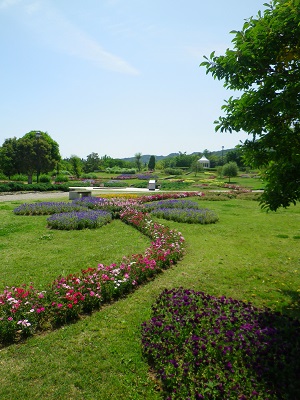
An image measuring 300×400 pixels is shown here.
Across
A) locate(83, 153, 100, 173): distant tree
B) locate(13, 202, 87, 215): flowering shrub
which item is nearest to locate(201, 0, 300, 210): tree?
locate(13, 202, 87, 215): flowering shrub

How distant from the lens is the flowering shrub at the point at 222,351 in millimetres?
2992

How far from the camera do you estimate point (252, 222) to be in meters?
13.1

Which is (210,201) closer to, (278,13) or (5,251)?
(5,251)

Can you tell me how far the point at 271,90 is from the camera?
4027 millimetres

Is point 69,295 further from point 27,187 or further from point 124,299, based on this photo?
point 27,187

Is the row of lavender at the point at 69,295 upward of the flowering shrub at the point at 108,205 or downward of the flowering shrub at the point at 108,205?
downward

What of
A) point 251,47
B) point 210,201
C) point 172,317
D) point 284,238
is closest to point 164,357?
point 172,317

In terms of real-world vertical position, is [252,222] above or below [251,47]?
below

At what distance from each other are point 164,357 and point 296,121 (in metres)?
4.21

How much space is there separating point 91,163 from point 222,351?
8559cm

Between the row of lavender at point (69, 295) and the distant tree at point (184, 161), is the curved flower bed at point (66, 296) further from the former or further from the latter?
the distant tree at point (184, 161)

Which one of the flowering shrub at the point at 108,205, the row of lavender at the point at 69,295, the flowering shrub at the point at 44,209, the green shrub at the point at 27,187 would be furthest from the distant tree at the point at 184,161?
the row of lavender at the point at 69,295

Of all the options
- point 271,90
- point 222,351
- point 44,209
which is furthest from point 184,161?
point 222,351

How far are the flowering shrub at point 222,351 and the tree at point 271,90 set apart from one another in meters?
2.14
